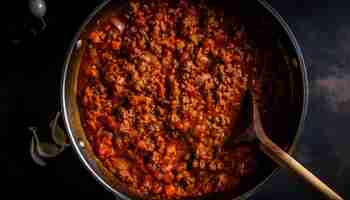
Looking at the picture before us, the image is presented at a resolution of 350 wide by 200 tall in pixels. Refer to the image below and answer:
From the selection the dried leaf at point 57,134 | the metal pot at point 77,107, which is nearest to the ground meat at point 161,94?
the metal pot at point 77,107

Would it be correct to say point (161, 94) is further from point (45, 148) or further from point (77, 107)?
point (45, 148)

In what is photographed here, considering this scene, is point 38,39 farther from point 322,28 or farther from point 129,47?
point 322,28

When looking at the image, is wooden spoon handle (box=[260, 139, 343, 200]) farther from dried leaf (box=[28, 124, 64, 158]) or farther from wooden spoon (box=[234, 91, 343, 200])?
dried leaf (box=[28, 124, 64, 158])

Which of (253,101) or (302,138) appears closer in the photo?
(253,101)

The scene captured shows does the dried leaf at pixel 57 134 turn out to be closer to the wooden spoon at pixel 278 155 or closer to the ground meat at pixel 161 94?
the ground meat at pixel 161 94

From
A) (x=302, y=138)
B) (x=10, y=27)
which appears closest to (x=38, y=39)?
(x=10, y=27)

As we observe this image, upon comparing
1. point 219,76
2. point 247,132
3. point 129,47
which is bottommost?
point 247,132

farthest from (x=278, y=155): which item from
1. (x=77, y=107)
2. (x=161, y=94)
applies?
(x=77, y=107)
